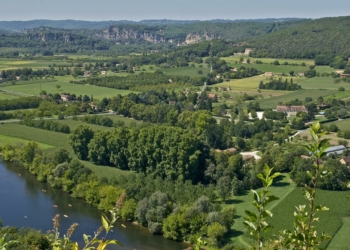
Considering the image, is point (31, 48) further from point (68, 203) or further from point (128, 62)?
point (68, 203)

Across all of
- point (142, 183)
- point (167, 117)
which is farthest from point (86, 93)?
point (142, 183)

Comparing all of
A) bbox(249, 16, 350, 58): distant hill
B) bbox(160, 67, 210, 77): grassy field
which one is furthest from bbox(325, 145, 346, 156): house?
bbox(249, 16, 350, 58): distant hill

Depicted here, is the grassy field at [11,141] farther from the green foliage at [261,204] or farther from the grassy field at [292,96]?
the green foliage at [261,204]

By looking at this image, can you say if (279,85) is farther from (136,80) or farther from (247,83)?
(136,80)

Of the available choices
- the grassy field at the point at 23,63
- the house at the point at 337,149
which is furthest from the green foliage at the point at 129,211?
the grassy field at the point at 23,63

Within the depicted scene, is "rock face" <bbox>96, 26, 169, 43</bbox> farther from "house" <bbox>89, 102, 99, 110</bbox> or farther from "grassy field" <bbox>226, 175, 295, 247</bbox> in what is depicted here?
"grassy field" <bbox>226, 175, 295, 247</bbox>

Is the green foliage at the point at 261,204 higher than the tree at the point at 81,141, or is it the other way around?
the green foliage at the point at 261,204
